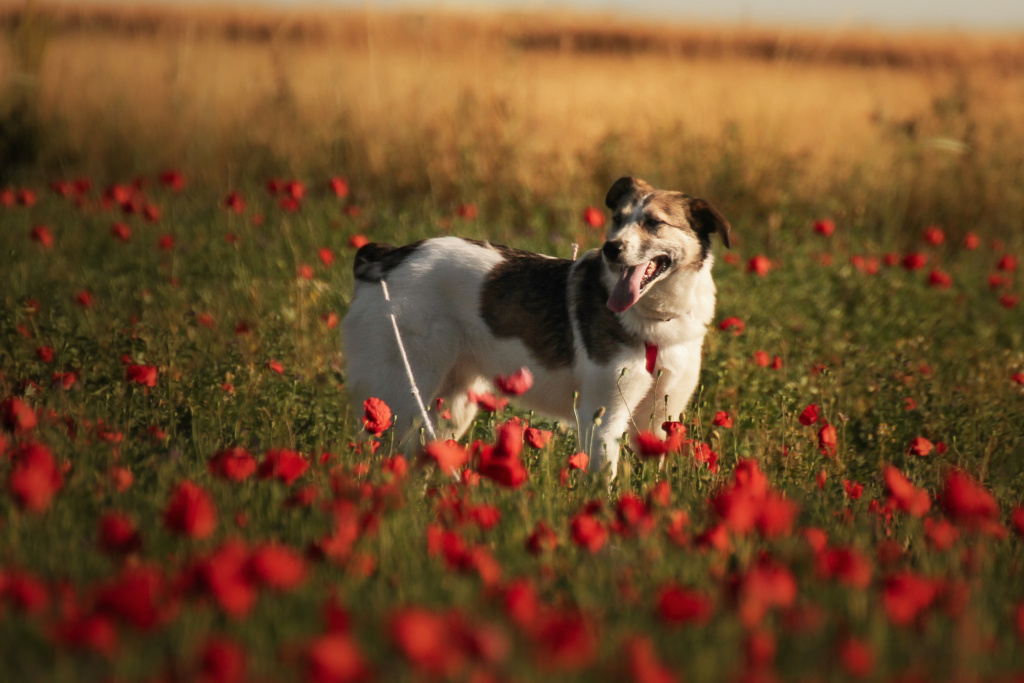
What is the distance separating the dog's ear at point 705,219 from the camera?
14.1 feet

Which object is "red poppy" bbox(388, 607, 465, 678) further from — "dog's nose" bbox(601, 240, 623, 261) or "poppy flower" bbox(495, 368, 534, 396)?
"dog's nose" bbox(601, 240, 623, 261)

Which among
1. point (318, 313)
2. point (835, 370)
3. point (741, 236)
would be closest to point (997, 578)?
point (835, 370)

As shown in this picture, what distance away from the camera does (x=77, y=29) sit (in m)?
15.0

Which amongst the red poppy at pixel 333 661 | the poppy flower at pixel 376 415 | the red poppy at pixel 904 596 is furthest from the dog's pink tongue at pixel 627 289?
the red poppy at pixel 333 661

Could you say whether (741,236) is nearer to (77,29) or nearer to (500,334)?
(500,334)

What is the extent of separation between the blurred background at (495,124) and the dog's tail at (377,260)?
149 inches

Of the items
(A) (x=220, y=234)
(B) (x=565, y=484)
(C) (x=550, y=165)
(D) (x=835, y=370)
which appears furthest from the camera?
(C) (x=550, y=165)

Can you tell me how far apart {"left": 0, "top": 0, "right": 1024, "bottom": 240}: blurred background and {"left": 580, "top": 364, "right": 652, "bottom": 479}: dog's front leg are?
14.1 ft

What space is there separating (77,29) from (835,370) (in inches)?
541

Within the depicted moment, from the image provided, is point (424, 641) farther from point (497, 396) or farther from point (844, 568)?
point (497, 396)

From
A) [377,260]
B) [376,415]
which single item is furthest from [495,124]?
[376,415]

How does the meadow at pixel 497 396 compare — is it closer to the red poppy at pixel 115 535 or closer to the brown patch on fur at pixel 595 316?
the red poppy at pixel 115 535

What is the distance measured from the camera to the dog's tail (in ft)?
15.8

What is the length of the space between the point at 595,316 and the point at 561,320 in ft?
0.67
